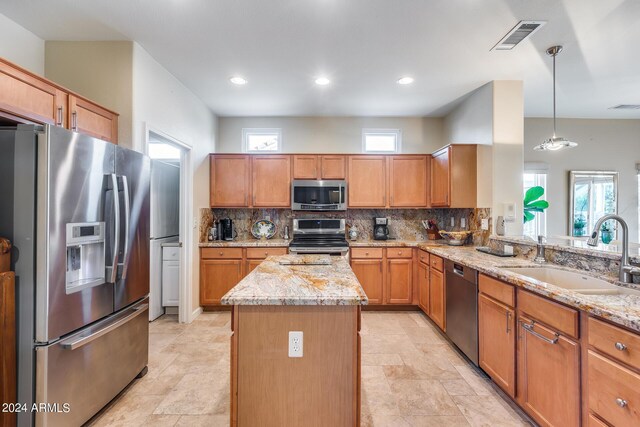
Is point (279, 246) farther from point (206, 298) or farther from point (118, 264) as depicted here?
point (118, 264)

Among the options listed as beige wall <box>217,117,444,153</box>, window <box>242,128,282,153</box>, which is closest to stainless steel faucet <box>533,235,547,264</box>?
beige wall <box>217,117,444,153</box>

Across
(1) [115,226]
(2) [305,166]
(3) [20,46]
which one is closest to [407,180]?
(2) [305,166]

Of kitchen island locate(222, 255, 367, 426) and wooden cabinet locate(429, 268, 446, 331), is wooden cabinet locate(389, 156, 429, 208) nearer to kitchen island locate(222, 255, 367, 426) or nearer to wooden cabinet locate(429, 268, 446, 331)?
wooden cabinet locate(429, 268, 446, 331)

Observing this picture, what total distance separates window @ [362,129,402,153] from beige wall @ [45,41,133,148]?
125 inches

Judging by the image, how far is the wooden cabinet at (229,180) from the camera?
4.18 meters

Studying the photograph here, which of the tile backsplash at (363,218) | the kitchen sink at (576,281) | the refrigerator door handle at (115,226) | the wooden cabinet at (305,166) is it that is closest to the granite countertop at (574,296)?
the kitchen sink at (576,281)

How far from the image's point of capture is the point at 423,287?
3713 mm

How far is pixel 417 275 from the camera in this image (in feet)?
12.8

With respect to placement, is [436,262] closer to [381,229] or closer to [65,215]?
[381,229]

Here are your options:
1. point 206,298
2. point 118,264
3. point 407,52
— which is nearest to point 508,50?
point 407,52

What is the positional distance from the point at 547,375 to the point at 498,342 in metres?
0.48

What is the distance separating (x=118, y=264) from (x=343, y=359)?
5.27 feet

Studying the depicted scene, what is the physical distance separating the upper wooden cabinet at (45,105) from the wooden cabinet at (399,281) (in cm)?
343

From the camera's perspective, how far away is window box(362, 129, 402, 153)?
4605 mm
